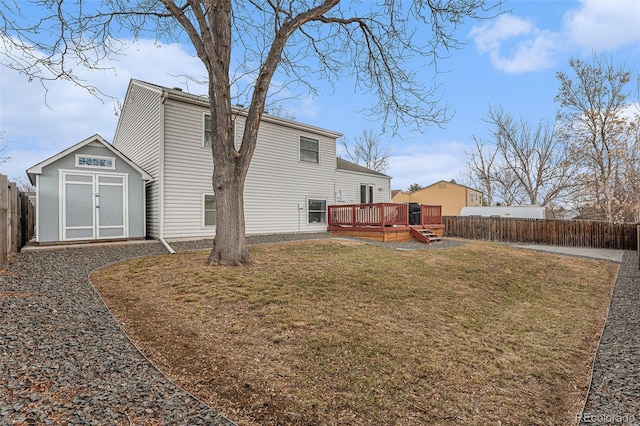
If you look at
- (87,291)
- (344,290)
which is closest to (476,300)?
(344,290)

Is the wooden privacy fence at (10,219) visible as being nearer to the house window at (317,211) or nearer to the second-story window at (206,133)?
the second-story window at (206,133)

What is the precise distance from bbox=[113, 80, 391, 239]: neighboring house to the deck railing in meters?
1.62

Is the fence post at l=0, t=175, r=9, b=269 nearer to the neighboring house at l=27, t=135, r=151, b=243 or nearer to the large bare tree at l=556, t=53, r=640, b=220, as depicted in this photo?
the neighboring house at l=27, t=135, r=151, b=243

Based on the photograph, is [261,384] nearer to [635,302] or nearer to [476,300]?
[476,300]

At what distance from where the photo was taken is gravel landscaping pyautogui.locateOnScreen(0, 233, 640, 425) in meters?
2.18

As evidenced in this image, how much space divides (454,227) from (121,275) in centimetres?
1888

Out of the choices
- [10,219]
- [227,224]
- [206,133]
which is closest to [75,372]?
[227,224]

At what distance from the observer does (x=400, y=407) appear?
9.13 ft

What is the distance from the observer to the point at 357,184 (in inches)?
671

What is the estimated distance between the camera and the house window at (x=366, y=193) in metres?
17.5

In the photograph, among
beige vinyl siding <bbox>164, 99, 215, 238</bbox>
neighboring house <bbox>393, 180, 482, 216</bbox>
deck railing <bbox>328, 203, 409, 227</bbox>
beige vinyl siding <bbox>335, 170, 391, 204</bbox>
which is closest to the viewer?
beige vinyl siding <bbox>164, 99, 215, 238</bbox>

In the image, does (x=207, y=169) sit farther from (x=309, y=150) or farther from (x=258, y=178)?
(x=309, y=150)

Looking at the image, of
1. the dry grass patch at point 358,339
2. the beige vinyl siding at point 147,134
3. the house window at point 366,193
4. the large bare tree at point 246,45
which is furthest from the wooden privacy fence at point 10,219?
the house window at point 366,193

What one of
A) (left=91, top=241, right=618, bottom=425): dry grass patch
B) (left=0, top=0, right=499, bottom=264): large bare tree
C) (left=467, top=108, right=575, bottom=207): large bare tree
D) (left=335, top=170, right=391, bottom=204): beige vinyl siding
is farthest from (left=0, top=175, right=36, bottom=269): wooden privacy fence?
(left=467, top=108, right=575, bottom=207): large bare tree
